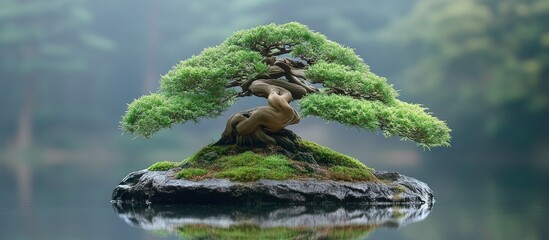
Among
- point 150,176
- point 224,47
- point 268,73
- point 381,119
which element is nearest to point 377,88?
point 381,119

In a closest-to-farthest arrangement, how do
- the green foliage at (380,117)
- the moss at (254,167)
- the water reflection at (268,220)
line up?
the water reflection at (268,220) < the moss at (254,167) < the green foliage at (380,117)

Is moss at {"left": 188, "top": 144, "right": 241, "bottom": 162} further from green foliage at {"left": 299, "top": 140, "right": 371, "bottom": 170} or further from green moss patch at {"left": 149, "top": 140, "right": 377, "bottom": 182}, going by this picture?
green foliage at {"left": 299, "top": 140, "right": 371, "bottom": 170}

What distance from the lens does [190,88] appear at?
7289mm

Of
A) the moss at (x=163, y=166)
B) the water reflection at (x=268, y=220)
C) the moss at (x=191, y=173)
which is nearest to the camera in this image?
the water reflection at (x=268, y=220)

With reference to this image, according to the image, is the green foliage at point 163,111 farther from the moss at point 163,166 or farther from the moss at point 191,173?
the moss at point 191,173

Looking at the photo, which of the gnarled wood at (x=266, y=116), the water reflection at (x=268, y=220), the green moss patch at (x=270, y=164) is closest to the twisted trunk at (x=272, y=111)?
the gnarled wood at (x=266, y=116)

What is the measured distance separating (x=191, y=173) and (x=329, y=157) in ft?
4.35

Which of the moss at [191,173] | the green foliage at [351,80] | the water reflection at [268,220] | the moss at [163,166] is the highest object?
the green foliage at [351,80]

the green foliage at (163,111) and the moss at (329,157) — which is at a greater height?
the green foliage at (163,111)

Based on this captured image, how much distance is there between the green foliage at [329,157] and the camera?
730 centimetres

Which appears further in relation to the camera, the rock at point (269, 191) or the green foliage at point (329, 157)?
the green foliage at point (329, 157)

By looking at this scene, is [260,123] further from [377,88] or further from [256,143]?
[377,88]

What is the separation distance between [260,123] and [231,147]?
413 millimetres

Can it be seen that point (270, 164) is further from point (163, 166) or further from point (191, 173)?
point (163, 166)
